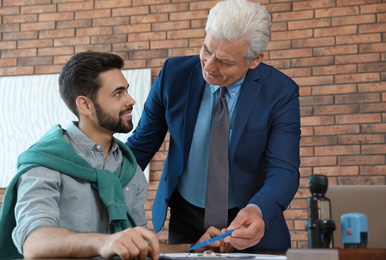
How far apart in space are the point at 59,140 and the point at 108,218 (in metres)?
0.29

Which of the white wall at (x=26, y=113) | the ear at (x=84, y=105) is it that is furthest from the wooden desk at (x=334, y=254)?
the white wall at (x=26, y=113)

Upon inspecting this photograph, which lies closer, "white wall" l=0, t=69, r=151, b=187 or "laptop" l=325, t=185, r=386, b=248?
"laptop" l=325, t=185, r=386, b=248

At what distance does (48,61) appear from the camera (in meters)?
5.10

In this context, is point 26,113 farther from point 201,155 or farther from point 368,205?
point 368,205

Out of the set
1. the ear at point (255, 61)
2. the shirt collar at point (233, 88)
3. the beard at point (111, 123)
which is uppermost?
the ear at point (255, 61)

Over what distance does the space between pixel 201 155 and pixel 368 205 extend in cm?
65

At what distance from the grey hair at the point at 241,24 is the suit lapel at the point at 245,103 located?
16 centimetres

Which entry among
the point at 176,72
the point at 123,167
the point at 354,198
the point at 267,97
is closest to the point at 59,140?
the point at 123,167

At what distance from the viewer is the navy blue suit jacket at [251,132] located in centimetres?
234

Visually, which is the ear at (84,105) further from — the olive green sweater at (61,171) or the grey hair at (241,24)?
the grey hair at (241,24)

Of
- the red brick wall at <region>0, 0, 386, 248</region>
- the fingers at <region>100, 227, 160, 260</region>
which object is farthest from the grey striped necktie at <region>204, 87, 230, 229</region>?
the red brick wall at <region>0, 0, 386, 248</region>

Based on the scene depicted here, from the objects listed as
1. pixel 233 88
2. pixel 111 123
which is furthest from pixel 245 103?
pixel 111 123

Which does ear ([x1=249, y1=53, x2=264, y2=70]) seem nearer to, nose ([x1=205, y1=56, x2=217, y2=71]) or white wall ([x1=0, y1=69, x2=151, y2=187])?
nose ([x1=205, y1=56, x2=217, y2=71])

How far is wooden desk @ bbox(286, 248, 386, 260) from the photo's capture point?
1.25 m
